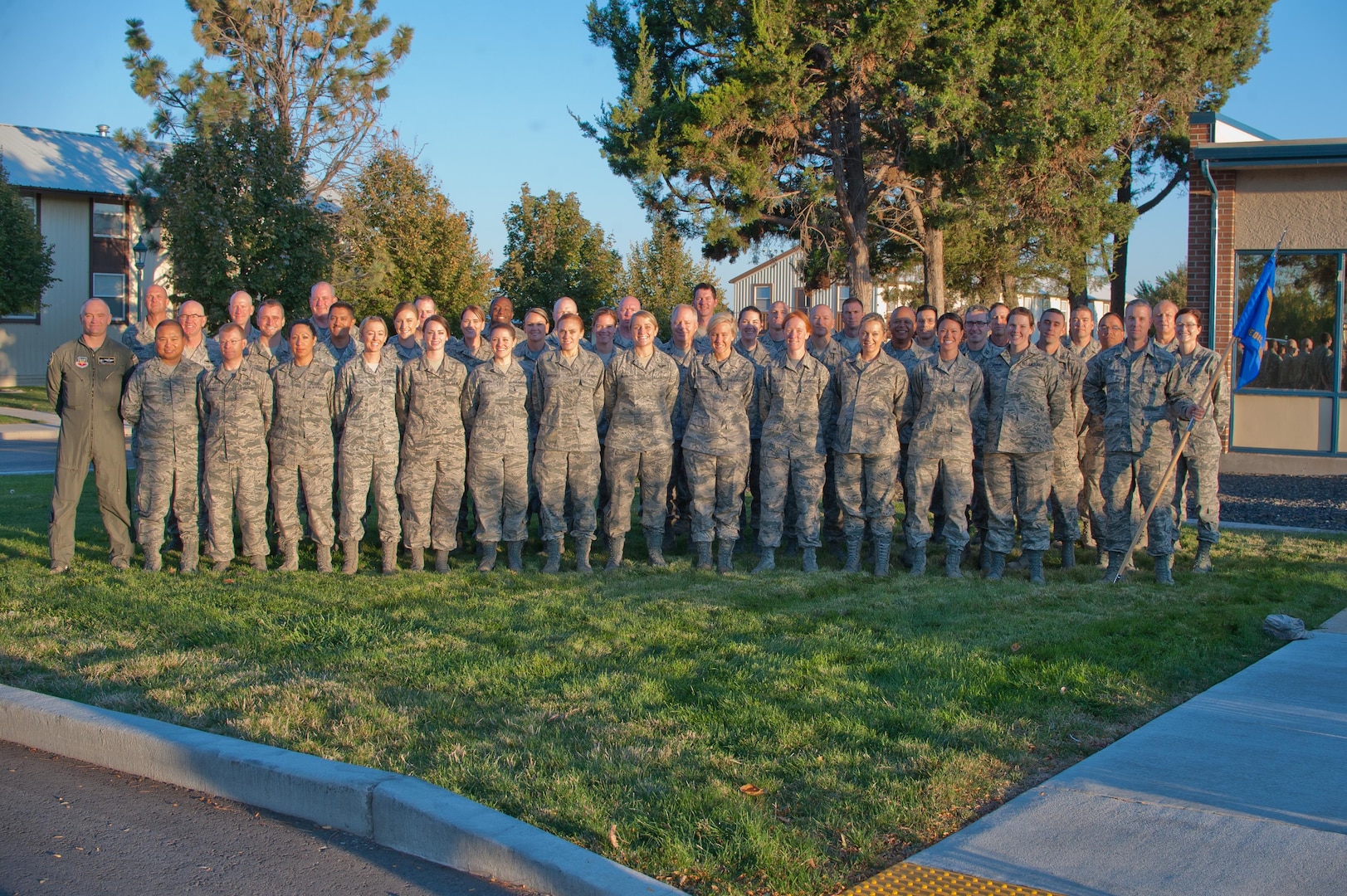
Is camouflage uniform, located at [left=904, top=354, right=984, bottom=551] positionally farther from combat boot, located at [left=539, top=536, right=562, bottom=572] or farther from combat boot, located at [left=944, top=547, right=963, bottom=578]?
combat boot, located at [left=539, top=536, right=562, bottom=572]

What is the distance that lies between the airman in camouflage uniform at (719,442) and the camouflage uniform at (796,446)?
20 centimetres

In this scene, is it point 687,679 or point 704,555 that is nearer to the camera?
point 687,679

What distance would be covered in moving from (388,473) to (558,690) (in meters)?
3.58

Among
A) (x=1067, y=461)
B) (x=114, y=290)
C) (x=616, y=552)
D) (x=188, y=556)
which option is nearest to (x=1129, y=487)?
(x=1067, y=461)

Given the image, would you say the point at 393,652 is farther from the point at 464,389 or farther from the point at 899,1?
the point at 899,1

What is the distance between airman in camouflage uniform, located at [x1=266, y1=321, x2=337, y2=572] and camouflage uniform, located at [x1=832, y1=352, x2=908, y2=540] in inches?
153

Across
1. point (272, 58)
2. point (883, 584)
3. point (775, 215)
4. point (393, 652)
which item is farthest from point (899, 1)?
point (272, 58)

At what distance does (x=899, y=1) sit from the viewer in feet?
58.2

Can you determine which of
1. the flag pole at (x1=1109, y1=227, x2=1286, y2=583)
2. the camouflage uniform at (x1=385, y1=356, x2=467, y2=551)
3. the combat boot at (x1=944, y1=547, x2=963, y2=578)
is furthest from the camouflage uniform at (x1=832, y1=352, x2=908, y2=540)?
the camouflage uniform at (x1=385, y1=356, x2=467, y2=551)

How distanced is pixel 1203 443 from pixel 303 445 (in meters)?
6.71

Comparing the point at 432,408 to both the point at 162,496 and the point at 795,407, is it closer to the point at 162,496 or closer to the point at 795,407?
the point at 162,496

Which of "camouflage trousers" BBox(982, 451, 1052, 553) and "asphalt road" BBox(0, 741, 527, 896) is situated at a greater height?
"camouflage trousers" BBox(982, 451, 1052, 553)

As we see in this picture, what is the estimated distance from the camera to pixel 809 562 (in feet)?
28.5

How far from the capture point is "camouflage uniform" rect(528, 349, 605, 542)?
8.63 meters
